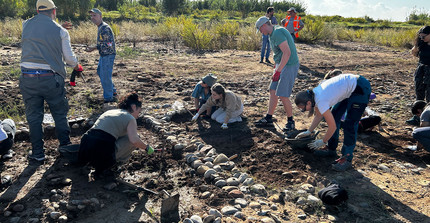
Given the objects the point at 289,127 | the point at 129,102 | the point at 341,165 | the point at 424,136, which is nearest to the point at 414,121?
the point at 424,136

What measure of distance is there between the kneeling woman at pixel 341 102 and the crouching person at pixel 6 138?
10.5ft

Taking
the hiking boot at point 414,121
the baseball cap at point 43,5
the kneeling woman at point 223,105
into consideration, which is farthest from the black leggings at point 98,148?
the hiking boot at point 414,121

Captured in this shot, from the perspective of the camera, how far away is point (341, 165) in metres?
3.94

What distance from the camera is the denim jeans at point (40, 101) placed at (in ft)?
12.4

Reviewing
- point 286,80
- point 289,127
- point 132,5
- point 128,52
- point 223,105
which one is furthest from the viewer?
point 132,5

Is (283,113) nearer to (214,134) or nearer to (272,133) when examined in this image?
(272,133)

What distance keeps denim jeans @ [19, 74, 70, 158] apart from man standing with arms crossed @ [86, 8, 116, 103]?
1.97m

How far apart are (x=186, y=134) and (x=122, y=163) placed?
1.39m

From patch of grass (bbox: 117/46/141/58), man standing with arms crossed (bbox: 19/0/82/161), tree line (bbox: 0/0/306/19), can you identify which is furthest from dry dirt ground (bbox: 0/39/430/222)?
tree line (bbox: 0/0/306/19)

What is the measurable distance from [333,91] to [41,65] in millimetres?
3346

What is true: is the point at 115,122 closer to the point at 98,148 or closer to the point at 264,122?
the point at 98,148

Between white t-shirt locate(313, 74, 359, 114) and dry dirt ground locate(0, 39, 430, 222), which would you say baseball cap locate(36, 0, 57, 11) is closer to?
dry dirt ground locate(0, 39, 430, 222)

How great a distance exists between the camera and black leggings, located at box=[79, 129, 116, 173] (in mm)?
3461

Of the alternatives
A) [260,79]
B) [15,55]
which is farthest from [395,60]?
[15,55]
